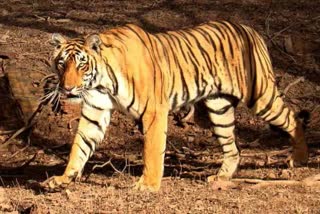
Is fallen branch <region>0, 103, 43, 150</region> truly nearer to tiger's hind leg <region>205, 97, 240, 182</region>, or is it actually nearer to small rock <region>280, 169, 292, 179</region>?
tiger's hind leg <region>205, 97, 240, 182</region>

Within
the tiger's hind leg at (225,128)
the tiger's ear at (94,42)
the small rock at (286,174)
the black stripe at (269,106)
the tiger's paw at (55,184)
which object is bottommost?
the tiger's paw at (55,184)

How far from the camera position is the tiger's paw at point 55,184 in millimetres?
6277

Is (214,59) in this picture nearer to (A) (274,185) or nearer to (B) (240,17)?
(A) (274,185)

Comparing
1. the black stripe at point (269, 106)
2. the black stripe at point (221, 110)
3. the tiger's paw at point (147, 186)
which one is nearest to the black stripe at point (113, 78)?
the tiger's paw at point (147, 186)

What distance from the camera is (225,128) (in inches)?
295

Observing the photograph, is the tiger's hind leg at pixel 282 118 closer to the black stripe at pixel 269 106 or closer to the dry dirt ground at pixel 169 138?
the black stripe at pixel 269 106

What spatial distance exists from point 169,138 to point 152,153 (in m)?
3.53

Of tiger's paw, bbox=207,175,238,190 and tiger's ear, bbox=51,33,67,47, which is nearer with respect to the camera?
tiger's ear, bbox=51,33,67,47

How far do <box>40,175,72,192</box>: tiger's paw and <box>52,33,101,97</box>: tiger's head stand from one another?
73cm

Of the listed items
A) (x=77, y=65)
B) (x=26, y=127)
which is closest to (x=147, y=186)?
(x=77, y=65)

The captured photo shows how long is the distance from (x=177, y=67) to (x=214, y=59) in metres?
0.42

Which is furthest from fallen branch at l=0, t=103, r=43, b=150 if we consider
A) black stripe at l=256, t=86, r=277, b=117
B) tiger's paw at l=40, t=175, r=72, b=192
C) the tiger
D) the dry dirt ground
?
black stripe at l=256, t=86, r=277, b=117

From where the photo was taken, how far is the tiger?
616 cm

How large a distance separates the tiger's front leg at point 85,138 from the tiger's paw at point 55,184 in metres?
0.03
